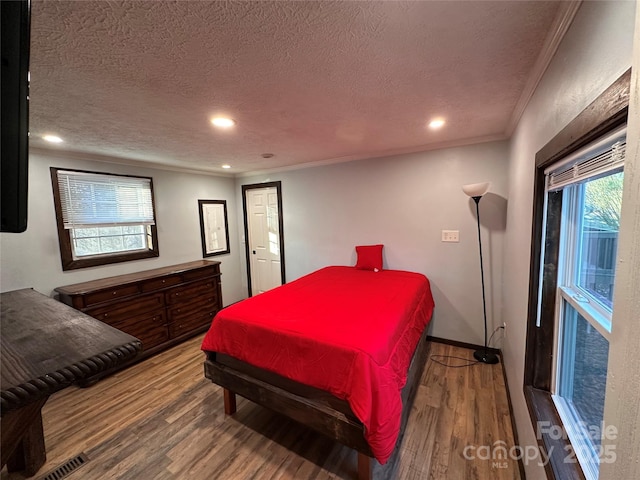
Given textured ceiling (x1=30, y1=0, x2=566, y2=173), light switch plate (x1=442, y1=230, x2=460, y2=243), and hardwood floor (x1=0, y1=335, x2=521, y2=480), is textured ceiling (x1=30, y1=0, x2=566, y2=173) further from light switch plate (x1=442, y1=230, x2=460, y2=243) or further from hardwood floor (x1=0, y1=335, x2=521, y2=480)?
hardwood floor (x1=0, y1=335, x2=521, y2=480)

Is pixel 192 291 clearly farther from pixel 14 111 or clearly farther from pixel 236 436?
pixel 14 111

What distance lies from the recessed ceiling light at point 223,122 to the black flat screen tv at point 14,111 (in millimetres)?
1658

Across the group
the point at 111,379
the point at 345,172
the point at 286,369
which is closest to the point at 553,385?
the point at 286,369

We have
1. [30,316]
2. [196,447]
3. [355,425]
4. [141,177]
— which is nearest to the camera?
[30,316]

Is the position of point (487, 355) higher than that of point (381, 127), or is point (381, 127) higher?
point (381, 127)

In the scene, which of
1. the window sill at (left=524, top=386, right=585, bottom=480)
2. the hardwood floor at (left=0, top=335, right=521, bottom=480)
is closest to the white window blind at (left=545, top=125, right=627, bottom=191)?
the window sill at (left=524, top=386, right=585, bottom=480)

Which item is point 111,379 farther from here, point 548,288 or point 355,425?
point 548,288

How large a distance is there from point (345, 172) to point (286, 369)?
8.45ft

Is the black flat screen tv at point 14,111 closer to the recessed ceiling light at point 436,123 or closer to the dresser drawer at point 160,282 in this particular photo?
the recessed ceiling light at point 436,123

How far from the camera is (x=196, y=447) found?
1.79 meters

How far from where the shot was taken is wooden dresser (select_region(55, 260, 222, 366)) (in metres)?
2.54

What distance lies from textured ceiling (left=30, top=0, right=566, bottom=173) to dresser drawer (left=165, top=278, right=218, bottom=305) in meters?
1.74

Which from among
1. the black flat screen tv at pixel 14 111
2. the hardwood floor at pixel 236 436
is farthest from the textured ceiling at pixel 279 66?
the hardwood floor at pixel 236 436

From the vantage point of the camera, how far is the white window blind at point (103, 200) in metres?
2.71
